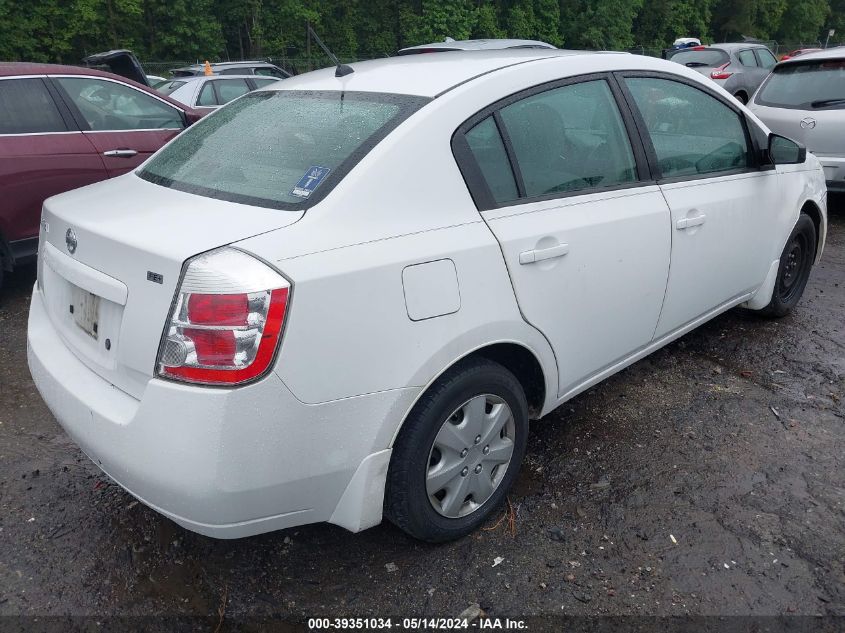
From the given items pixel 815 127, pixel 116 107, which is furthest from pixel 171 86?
pixel 815 127

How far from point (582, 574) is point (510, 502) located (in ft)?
1.53

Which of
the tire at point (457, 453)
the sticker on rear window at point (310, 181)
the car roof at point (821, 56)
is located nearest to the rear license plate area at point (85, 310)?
the sticker on rear window at point (310, 181)

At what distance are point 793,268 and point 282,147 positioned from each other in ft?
11.6

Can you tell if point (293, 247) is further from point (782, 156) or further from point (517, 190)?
point (782, 156)

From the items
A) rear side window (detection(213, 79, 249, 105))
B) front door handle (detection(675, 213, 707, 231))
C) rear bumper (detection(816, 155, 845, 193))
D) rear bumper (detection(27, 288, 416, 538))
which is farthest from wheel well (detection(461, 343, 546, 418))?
rear side window (detection(213, 79, 249, 105))

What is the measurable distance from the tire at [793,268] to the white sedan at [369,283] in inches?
52.7

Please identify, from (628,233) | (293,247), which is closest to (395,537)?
(293,247)

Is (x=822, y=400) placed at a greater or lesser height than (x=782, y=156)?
lesser

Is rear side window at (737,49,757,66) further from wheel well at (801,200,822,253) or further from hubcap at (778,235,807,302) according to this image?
hubcap at (778,235,807,302)

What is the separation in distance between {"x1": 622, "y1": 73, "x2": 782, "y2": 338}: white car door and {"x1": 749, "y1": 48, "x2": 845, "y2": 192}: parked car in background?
3.34m

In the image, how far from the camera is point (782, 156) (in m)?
3.85

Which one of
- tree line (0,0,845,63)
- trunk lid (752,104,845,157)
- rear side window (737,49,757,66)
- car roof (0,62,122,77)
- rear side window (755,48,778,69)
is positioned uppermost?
car roof (0,62,122,77)

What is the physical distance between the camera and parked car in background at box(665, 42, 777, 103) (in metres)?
13.4

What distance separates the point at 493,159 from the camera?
253 centimetres
